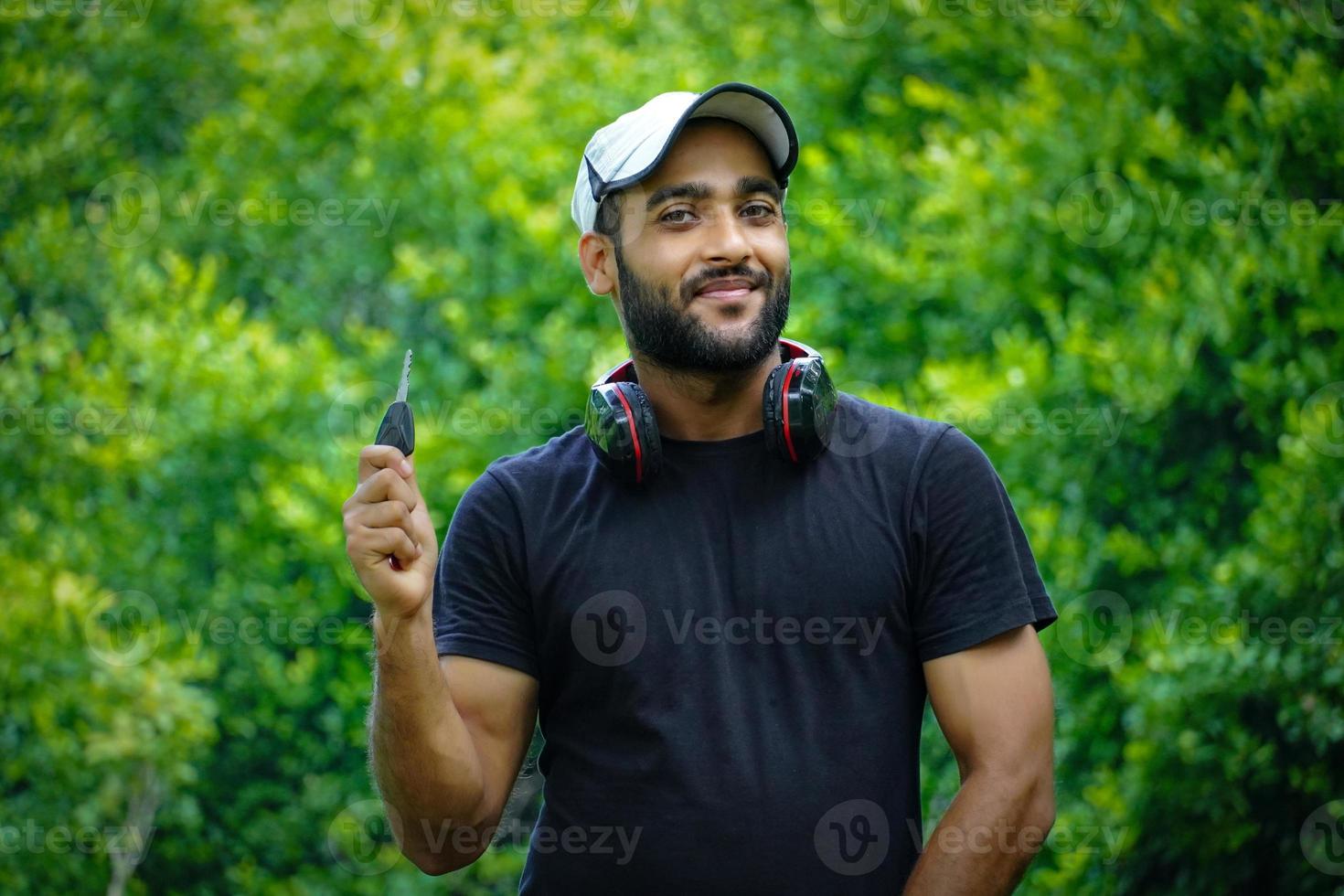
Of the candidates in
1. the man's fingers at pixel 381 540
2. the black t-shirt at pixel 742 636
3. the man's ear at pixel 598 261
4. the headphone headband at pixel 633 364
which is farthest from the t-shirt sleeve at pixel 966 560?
the man's fingers at pixel 381 540

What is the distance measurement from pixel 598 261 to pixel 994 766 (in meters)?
1.13

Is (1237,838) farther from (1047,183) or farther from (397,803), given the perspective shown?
(397,803)

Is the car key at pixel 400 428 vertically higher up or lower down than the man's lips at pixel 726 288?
lower down

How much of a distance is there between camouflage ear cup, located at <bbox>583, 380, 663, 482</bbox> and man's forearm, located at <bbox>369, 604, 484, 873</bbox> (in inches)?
15.9

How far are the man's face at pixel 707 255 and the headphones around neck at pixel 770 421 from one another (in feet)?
0.29

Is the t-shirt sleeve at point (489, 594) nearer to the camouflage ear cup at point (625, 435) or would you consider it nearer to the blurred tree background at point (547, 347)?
the camouflage ear cup at point (625, 435)

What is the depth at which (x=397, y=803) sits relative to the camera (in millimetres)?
2139

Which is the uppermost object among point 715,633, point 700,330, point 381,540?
point 700,330

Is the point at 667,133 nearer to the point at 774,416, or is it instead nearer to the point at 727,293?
the point at 727,293

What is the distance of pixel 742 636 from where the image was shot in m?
2.09

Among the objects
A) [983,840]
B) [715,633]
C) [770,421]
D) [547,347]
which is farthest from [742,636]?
[547,347]

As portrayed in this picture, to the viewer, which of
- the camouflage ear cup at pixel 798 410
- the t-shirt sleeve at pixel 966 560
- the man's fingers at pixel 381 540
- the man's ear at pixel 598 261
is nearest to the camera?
the man's fingers at pixel 381 540

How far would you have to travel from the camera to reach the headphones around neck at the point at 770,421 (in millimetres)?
2180

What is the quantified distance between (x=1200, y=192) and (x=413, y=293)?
342cm
